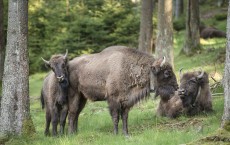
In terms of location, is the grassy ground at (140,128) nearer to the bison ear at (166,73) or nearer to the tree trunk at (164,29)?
the bison ear at (166,73)

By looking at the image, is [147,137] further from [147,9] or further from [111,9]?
[111,9]

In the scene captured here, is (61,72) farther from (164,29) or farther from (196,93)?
(164,29)

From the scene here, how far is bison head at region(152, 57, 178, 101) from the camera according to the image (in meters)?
11.4

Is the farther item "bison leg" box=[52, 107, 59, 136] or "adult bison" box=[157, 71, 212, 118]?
"adult bison" box=[157, 71, 212, 118]

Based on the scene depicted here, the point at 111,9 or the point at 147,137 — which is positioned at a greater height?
the point at 111,9

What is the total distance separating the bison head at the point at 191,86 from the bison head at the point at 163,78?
76 centimetres

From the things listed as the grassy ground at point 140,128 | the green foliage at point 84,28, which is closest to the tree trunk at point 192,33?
the grassy ground at point 140,128

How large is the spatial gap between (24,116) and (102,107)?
20.4 feet

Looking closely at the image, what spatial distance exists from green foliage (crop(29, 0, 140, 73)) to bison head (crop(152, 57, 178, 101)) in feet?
57.6

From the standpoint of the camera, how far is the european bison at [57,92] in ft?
39.9

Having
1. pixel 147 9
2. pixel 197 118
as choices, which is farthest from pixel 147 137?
pixel 147 9

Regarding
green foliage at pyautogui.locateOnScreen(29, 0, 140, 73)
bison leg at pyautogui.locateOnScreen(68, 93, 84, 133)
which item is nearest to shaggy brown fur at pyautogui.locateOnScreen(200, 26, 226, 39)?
green foliage at pyautogui.locateOnScreen(29, 0, 140, 73)

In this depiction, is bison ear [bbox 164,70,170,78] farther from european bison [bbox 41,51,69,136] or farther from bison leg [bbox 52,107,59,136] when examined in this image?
bison leg [bbox 52,107,59,136]

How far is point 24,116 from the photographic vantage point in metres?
10.9
